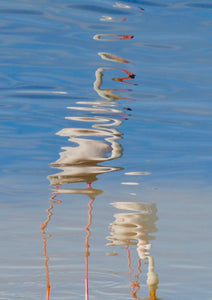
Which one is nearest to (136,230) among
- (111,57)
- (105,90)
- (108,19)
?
(105,90)

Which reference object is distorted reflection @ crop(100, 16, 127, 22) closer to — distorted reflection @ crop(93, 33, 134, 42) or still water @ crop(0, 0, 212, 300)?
still water @ crop(0, 0, 212, 300)

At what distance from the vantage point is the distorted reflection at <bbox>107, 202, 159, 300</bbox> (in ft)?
11.6

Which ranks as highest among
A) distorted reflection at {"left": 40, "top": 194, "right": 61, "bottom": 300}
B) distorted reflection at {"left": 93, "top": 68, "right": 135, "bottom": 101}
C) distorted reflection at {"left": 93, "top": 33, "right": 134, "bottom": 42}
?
distorted reflection at {"left": 93, "top": 33, "right": 134, "bottom": 42}

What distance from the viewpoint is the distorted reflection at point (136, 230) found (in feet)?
11.6

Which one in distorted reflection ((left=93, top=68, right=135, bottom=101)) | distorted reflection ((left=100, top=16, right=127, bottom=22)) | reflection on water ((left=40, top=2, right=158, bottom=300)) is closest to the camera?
reflection on water ((left=40, top=2, right=158, bottom=300))

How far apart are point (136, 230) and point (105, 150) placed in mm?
1901

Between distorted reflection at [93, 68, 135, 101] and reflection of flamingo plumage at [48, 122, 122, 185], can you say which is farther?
distorted reflection at [93, 68, 135, 101]

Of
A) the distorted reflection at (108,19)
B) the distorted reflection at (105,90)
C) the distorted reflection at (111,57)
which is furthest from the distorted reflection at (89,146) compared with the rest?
the distorted reflection at (108,19)

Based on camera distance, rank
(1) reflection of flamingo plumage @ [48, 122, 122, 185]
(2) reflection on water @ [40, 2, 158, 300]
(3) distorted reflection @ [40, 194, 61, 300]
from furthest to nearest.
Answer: (1) reflection of flamingo plumage @ [48, 122, 122, 185]
(2) reflection on water @ [40, 2, 158, 300]
(3) distorted reflection @ [40, 194, 61, 300]

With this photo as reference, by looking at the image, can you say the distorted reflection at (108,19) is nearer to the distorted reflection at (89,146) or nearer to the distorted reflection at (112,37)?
the distorted reflection at (112,37)

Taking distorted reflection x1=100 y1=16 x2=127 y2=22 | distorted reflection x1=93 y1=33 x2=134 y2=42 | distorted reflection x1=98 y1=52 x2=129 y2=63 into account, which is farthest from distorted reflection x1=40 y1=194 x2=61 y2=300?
distorted reflection x1=100 y1=16 x2=127 y2=22

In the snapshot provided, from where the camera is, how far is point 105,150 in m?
5.91

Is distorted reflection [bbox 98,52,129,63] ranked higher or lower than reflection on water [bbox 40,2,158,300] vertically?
higher

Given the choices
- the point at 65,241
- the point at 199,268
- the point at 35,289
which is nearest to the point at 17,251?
the point at 65,241
